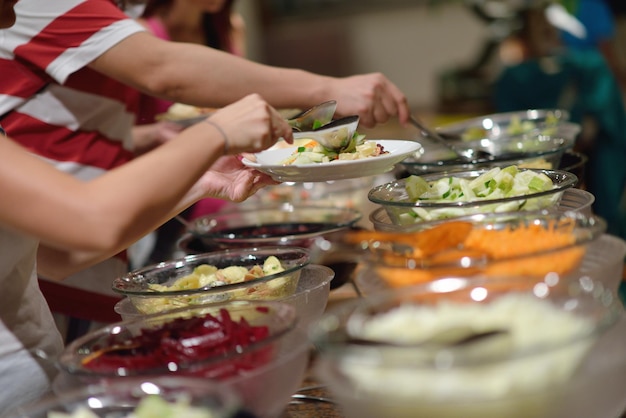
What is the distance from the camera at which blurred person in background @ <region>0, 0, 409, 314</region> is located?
5.76 ft

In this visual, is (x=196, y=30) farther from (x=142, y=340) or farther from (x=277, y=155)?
(x=142, y=340)

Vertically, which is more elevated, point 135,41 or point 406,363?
point 135,41

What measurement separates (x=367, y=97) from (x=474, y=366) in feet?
3.55

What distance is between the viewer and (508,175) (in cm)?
143

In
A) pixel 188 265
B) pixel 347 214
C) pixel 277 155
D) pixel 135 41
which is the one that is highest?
pixel 135 41

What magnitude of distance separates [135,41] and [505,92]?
263cm

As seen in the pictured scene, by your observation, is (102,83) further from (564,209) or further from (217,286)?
(564,209)

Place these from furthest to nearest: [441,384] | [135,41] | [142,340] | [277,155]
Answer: [135,41], [277,155], [142,340], [441,384]

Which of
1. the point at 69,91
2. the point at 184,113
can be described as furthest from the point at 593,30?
the point at 69,91

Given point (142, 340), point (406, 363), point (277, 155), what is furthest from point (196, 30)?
point (406, 363)

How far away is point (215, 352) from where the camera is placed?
3.46 ft

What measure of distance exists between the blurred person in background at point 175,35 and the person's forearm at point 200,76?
21.2 inches

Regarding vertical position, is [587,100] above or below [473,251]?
below

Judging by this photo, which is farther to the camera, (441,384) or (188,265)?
(188,265)
